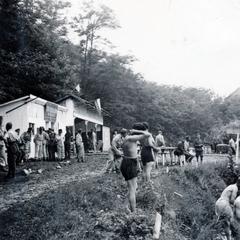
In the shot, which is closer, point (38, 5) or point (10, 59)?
point (10, 59)

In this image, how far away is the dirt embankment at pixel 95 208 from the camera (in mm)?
8414

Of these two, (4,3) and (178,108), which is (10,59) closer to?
(4,3)

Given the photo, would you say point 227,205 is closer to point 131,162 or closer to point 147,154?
point 147,154

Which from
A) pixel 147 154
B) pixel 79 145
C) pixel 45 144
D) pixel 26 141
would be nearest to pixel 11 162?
pixel 147 154

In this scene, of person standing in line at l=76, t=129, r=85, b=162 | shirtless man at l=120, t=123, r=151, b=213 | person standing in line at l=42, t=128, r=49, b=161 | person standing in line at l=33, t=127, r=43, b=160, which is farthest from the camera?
person standing in line at l=42, t=128, r=49, b=161

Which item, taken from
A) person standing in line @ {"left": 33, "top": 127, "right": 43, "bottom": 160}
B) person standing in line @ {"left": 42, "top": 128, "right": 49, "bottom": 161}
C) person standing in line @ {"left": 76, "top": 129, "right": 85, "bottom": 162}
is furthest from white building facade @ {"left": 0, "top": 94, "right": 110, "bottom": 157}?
person standing in line @ {"left": 76, "top": 129, "right": 85, "bottom": 162}

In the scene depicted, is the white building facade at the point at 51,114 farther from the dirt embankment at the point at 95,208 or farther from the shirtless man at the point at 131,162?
the shirtless man at the point at 131,162

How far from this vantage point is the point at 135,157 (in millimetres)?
9141

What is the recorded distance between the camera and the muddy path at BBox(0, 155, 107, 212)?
37.0 feet

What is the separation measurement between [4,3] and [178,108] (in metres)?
31.2

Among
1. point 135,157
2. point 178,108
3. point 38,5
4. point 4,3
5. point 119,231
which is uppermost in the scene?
point 38,5

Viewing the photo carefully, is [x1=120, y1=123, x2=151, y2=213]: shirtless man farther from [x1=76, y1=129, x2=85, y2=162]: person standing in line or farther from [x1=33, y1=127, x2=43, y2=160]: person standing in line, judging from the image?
[x1=33, y1=127, x2=43, y2=160]: person standing in line

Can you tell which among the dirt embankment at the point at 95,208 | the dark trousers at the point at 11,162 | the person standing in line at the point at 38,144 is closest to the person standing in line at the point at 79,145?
the person standing in line at the point at 38,144

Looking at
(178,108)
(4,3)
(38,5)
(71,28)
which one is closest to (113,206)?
(4,3)
